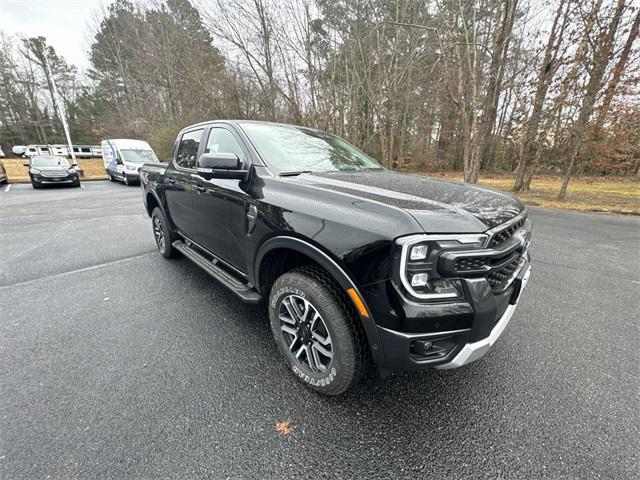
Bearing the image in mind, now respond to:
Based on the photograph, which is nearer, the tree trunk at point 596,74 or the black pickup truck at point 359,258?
the black pickup truck at point 359,258

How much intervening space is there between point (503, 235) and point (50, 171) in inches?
671

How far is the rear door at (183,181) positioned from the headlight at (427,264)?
2.50 metres

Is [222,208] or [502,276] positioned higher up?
[222,208]

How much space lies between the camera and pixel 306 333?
6.17 ft

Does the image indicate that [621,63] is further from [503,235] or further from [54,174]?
[54,174]

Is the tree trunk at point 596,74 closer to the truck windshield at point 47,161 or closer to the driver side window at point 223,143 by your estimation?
the driver side window at point 223,143

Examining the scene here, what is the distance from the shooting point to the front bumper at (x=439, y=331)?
4.51 feet

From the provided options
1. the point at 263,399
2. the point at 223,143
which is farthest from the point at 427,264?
the point at 223,143

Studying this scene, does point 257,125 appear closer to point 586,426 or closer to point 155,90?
point 586,426

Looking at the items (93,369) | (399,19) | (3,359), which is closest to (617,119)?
(399,19)

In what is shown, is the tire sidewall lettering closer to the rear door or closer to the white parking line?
the rear door

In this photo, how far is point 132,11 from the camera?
22109mm

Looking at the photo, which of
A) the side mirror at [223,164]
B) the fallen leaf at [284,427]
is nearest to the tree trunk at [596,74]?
the side mirror at [223,164]

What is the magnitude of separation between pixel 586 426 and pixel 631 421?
301 mm
